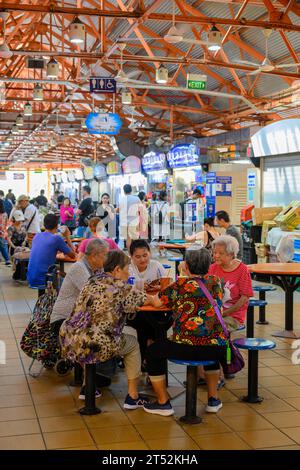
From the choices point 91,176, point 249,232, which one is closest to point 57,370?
point 249,232

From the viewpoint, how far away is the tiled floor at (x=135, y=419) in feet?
13.0

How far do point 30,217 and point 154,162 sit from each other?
34.7ft

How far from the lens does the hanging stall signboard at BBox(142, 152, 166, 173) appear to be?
21241 mm

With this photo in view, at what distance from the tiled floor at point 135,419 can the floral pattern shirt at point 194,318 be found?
58 centimetres

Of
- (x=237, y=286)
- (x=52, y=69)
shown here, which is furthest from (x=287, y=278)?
(x=52, y=69)

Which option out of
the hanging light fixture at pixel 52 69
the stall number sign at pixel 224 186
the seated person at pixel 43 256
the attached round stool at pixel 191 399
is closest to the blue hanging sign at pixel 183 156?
the stall number sign at pixel 224 186

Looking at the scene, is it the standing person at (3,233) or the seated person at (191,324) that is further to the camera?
the standing person at (3,233)

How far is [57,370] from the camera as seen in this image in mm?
5461

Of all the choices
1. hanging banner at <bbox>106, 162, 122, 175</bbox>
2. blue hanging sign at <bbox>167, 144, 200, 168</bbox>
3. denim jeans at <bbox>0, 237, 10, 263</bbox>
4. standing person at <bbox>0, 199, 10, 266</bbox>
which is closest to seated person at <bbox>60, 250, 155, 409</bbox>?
standing person at <bbox>0, 199, 10, 266</bbox>

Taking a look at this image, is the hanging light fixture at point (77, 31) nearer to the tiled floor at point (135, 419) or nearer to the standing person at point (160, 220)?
the tiled floor at point (135, 419)

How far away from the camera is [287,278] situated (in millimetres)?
6969

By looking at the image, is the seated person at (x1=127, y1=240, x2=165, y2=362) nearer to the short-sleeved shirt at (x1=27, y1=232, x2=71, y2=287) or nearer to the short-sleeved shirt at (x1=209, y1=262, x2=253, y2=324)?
the short-sleeved shirt at (x1=209, y1=262, x2=253, y2=324)
